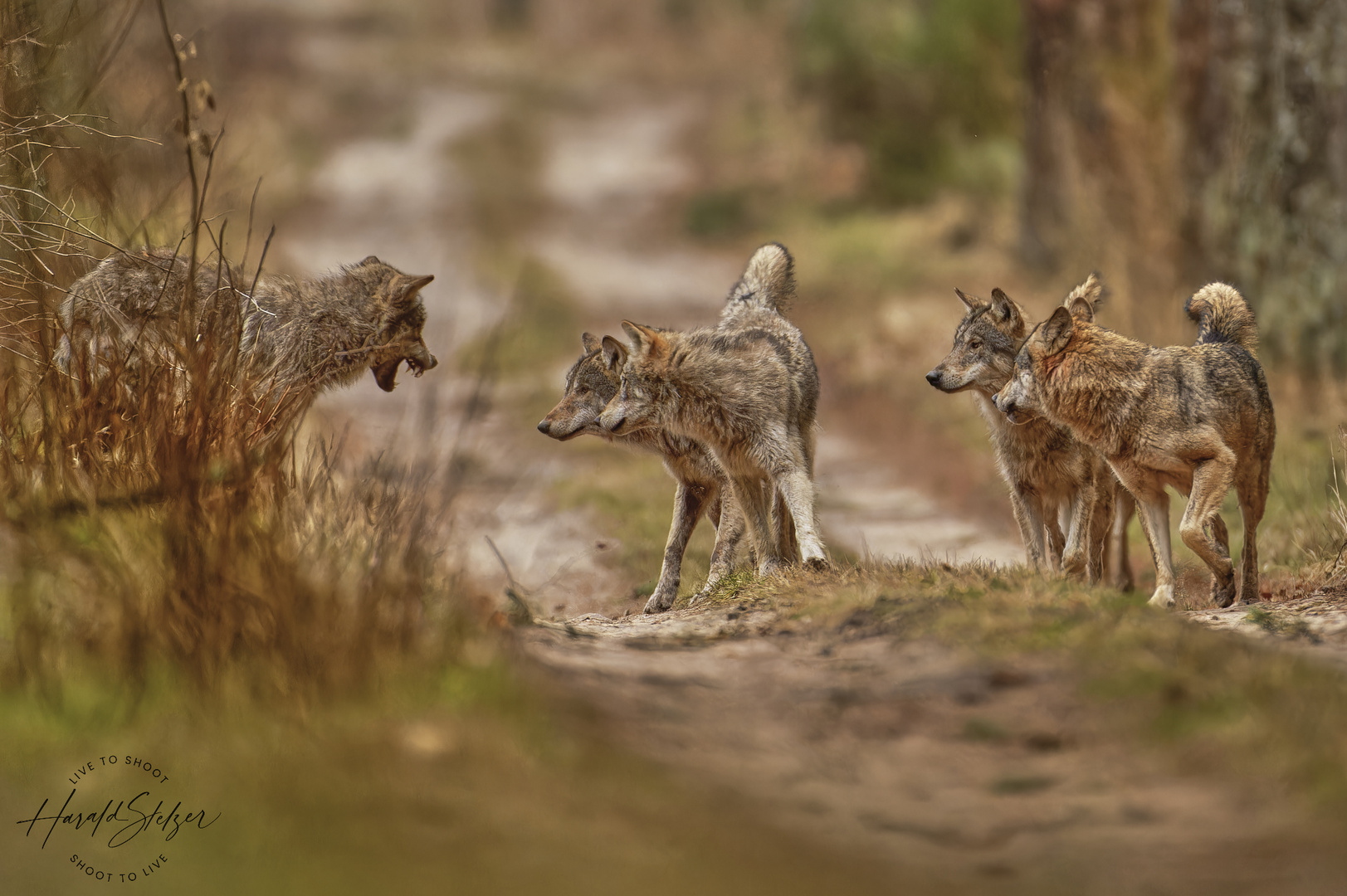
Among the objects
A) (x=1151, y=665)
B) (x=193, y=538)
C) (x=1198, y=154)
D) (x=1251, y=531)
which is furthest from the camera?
(x=1198, y=154)

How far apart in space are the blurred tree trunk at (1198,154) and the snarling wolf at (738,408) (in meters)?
6.91

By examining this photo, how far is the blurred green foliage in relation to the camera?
25250 mm

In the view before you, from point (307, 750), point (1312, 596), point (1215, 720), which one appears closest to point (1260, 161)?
point (1312, 596)

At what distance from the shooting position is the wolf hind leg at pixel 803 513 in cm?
828

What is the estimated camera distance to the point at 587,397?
9391mm

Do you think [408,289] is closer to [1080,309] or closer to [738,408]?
[738,408]

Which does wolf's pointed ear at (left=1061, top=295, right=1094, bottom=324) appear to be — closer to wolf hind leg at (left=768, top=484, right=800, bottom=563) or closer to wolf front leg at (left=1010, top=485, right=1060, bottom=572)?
wolf front leg at (left=1010, top=485, right=1060, bottom=572)

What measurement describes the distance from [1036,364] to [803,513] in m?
1.88

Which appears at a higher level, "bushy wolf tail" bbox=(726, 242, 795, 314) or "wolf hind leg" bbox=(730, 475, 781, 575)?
"bushy wolf tail" bbox=(726, 242, 795, 314)

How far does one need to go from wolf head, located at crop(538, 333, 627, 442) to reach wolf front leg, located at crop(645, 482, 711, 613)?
92cm

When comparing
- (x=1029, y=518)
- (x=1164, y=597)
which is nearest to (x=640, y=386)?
(x=1029, y=518)

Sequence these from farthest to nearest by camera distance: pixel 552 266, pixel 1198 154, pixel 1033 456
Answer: pixel 552 266, pixel 1198 154, pixel 1033 456

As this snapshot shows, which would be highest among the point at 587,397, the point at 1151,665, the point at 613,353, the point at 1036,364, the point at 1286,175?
the point at 1286,175

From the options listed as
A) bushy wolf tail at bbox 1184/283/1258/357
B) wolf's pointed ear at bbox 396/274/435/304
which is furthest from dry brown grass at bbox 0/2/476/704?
bushy wolf tail at bbox 1184/283/1258/357
